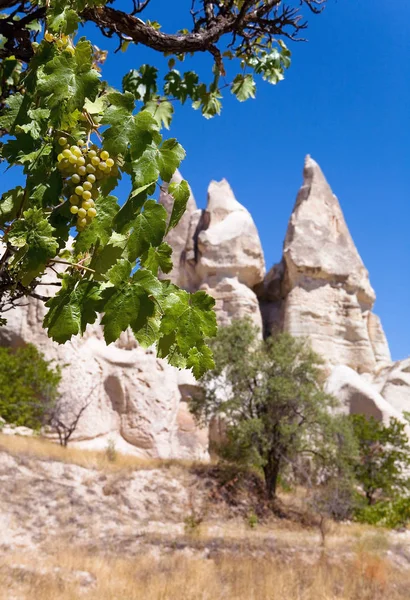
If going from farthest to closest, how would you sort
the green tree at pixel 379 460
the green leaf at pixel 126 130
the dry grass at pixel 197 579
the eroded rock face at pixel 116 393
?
the eroded rock face at pixel 116 393 < the green tree at pixel 379 460 < the dry grass at pixel 197 579 < the green leaf at pixel 126 130

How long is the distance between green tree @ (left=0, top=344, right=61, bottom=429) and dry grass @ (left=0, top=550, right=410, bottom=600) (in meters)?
10.0

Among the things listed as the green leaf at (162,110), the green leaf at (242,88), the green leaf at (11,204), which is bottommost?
the green leaf at (11,204)

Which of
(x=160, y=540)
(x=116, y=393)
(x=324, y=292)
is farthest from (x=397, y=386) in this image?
(x=160, y=540)

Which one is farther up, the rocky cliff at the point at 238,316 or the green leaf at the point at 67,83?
the rocky cliff at the point at 238,316

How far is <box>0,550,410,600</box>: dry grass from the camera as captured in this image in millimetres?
6207

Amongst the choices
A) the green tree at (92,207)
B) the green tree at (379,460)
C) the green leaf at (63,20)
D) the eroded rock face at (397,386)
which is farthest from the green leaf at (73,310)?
the eroded rock face at (397,386)

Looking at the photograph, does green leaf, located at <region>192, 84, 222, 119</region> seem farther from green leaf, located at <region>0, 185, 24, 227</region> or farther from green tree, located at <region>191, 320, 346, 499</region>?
green tree, located at <region>191, 320, 346, 499</region>

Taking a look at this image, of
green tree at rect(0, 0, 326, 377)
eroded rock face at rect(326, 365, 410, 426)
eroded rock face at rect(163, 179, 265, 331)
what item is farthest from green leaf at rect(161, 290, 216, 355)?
eroded rock face at rect(163, 179, 265, 331)

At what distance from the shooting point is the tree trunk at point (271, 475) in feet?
56.6

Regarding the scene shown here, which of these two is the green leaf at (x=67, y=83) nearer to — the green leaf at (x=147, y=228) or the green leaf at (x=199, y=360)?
the green leaf at (x=147, y=228)

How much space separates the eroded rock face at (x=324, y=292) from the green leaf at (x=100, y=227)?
1127 inches

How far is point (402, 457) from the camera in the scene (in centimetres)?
1939

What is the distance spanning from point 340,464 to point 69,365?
417 inches

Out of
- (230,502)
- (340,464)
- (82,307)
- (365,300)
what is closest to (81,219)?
(82,307)
